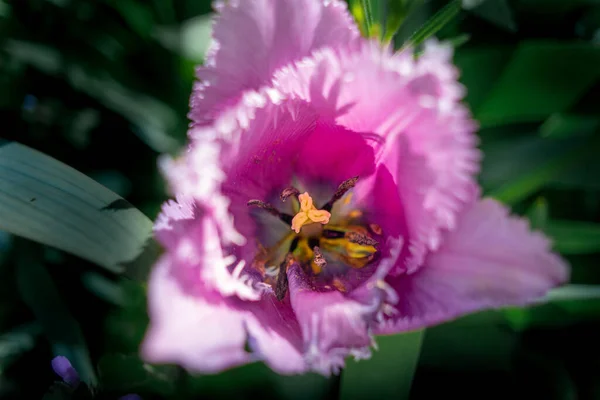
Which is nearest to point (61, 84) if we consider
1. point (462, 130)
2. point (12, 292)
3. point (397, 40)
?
point (12, 292)

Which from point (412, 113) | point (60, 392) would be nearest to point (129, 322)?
point (60, 392)

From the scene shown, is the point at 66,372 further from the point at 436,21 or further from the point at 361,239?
the point at 436,21

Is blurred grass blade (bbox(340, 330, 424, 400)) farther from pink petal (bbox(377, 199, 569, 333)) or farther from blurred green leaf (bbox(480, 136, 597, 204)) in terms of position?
blurred green leaf (bbox(480, 136, 597, 204))

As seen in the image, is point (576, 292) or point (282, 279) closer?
point (282, 279)

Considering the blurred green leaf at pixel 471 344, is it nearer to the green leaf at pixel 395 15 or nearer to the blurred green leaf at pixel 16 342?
the green leaf at pixel 395 15

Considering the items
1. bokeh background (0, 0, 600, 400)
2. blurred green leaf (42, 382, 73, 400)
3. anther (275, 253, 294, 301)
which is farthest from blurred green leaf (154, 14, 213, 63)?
blurred green leaf (42, 382, 73, 400)
